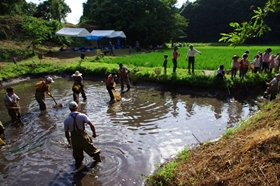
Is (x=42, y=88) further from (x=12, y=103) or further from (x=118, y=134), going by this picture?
(x=118, y=134)

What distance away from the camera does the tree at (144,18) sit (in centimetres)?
3666

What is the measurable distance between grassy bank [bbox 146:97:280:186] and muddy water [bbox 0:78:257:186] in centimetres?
101

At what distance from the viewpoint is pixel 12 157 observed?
7016mm

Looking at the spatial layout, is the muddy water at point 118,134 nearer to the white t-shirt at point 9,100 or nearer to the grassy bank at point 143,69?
the white t-shirt at point 9,100

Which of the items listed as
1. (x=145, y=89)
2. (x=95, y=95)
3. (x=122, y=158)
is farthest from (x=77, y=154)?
(x=145, y=89)

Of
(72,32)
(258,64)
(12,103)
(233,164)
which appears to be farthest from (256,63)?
(72,32)

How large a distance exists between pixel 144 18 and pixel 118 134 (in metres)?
30.6

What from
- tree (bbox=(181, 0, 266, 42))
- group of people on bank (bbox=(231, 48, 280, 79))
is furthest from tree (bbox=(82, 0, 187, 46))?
group of people on bank (bbox=(231, 48, 280, 79))

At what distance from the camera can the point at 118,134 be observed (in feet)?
27.5

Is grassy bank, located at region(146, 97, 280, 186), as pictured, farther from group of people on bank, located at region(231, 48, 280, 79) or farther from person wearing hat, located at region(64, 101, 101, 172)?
group of people on bank, located at region(231, 48, 280, 79)

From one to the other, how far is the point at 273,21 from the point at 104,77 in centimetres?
4335

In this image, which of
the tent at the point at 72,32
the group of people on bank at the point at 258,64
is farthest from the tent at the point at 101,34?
the group of people on bank at the point at 258,64

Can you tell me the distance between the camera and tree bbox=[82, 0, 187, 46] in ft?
120

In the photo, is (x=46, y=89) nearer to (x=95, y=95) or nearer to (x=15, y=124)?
(x=15, y=124)
